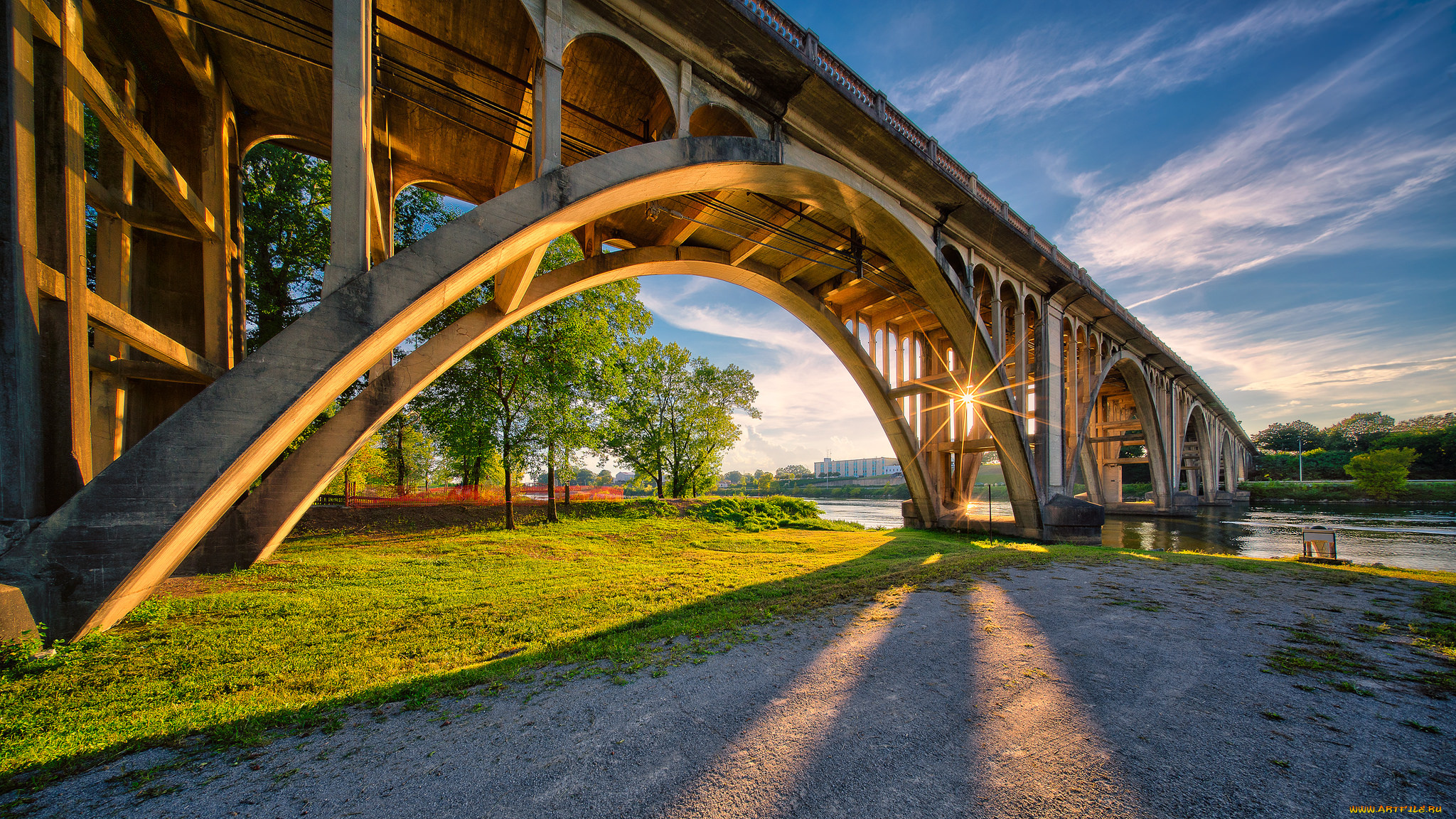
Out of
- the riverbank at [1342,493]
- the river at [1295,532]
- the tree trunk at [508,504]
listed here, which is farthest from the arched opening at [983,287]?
the riverbank at [1342,493]

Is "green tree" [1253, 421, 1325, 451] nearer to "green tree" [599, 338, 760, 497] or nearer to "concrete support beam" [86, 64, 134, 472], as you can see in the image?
"green tree" [599, 338, 760, 497]

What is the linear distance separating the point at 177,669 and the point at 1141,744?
310 inches

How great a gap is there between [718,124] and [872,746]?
522 inches

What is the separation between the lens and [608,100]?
431 inches

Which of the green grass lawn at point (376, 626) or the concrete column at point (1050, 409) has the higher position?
the concrete column at point (1050, 409)

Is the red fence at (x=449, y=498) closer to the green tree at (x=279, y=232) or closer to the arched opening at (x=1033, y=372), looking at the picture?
the green tree at (x=279, y=232)

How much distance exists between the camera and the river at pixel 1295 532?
17839 millimetres

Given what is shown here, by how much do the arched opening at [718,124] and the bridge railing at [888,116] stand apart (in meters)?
1.86

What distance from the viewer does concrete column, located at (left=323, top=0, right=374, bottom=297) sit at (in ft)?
20.2

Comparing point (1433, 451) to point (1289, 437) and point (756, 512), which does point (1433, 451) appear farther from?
point (756, 512)

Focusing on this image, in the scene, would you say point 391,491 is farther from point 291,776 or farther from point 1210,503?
point 1210,503

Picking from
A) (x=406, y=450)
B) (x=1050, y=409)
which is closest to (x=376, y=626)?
(x=1050, y=409)

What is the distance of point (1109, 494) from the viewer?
1757 inches

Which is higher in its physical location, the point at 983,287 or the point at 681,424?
the point at 983,287
